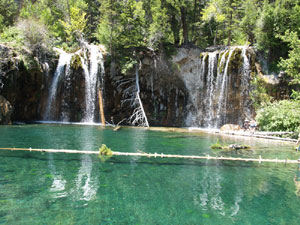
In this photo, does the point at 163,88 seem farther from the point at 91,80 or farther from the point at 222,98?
the point at 91,80

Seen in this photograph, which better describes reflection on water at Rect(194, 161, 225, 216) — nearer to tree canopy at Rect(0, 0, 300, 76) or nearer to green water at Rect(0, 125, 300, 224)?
green water at Rect(0, 125, 300, 224)

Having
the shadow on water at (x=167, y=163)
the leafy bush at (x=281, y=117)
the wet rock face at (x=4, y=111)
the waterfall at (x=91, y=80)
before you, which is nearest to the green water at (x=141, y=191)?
the shadow on water at (x=167, y=163)

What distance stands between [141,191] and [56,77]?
21.2 meters

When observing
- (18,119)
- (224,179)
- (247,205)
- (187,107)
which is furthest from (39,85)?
(247,205)

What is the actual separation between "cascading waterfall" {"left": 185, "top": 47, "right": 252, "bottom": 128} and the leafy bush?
4.00m

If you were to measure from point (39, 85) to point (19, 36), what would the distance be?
4621mm

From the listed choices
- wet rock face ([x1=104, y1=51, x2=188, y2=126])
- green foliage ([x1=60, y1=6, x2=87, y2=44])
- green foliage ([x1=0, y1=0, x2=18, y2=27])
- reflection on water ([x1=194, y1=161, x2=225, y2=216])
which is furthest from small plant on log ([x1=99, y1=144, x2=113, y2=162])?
green foliage ([x1=0, y1=0, x2=18, y2=27])

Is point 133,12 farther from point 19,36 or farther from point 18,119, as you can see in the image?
point 18,119

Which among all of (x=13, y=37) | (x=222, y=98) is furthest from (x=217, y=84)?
(x=13, y=37)

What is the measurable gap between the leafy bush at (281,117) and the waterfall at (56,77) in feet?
57.6

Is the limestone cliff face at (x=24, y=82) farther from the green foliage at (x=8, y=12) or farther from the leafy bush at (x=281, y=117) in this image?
the leafy bush at (x=281, y=117)

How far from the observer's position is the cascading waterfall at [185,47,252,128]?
23.5 meters

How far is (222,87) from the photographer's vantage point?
24.3 m

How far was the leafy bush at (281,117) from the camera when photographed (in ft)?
54.6
